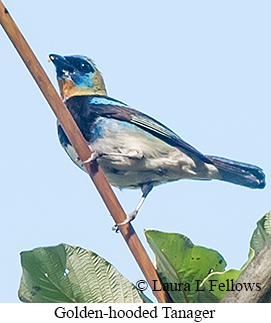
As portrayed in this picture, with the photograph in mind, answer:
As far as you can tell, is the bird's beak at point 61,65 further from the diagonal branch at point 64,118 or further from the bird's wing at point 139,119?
the diagonal branch at point 64,118

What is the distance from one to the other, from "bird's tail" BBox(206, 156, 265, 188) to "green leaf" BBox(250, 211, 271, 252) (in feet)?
7.94

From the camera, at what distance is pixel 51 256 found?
271 cm

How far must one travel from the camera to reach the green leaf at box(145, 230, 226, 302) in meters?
2.63

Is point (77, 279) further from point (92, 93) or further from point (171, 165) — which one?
point (92, 93)

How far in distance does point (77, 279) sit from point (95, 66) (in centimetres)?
365

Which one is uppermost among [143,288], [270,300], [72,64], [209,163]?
[72,64]

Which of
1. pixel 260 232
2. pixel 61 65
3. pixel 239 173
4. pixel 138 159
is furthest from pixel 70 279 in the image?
A: pixel 61 65

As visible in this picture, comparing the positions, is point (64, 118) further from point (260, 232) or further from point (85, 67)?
point (85, 67)

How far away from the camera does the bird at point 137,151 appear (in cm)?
494

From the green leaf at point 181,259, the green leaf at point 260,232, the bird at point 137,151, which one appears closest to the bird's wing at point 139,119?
the bird at point 137,151

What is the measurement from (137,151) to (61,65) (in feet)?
4.05
